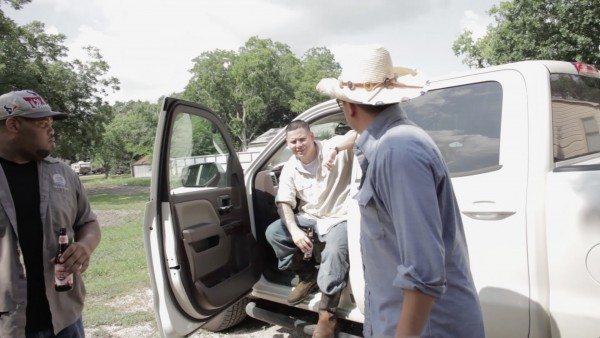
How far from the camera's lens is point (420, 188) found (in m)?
1.21

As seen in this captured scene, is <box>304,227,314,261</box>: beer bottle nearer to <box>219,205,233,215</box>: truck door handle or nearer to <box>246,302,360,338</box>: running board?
<box>246,302,360,338</box>: running board

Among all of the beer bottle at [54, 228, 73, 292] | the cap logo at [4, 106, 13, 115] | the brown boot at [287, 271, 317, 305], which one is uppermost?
the cap logo at [4, 106, 13, 115]

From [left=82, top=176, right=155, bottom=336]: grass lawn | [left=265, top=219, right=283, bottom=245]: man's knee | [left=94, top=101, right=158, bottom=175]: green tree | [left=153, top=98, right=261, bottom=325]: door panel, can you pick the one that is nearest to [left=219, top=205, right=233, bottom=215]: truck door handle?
[left=153, top=98, right=261, bottom=325]: door panel

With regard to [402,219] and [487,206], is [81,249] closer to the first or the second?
[402,219]

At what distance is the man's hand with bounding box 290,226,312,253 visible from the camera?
3.15m

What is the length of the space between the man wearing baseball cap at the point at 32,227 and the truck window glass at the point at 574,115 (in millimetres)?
2479

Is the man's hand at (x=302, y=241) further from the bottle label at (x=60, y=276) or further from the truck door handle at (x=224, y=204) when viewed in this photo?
the bottle label at (x=60, y=276)

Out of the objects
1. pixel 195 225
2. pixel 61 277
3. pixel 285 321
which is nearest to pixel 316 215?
pixel 285 321

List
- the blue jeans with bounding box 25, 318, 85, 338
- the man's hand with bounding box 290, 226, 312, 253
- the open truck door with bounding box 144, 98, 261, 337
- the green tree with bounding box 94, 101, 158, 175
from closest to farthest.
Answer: the blue jeans with bounding box 25, 318, 85, 338, the open truck door with bounding box 144, 98, 261, 337, the man's hand with bounding box 290, 226, 312, 253, the green tree with bounding box 94, 101, 158, 175

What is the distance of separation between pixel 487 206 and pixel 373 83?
1.12 m

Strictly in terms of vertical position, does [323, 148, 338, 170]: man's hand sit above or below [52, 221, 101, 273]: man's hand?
above

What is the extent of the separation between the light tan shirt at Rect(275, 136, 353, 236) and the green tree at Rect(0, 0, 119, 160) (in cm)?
1786

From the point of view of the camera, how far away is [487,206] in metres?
2.16

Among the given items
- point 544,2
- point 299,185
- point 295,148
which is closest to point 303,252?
point 299,185
